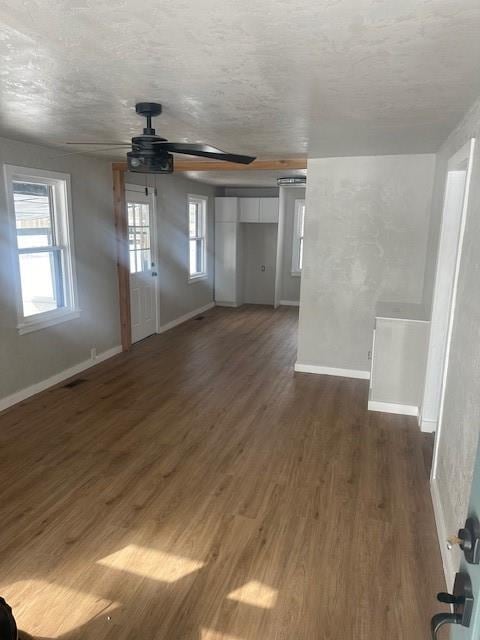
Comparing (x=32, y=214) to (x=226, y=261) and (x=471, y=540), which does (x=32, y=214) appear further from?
(x=226, y=261)

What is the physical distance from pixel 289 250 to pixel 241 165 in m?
4.09

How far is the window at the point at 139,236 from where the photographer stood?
231 inches

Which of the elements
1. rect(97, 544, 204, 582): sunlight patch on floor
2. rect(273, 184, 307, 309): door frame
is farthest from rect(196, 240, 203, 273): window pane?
rect(97, 544, 204, 582): sunlight patch on floor

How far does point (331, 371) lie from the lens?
16.4ft

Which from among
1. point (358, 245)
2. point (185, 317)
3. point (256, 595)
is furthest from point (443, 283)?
point (185, 317)

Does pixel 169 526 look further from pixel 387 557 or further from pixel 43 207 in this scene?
pixel 43 207

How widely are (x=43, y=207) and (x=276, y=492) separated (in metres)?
3.57

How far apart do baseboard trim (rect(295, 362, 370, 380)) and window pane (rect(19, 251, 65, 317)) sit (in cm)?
283

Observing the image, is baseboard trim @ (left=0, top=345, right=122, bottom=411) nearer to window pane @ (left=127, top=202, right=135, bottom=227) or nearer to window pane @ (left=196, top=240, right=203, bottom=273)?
window pane @ (left=127, top=202, right=135, bottom=227)

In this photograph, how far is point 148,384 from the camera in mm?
4641

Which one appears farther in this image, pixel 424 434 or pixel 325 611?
pixel 424 434

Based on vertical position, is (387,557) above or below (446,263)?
below

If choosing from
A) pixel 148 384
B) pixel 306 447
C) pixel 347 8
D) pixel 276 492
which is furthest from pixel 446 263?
pixel 148 384

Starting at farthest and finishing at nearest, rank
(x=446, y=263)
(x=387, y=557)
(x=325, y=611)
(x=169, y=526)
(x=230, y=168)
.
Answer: (x=230, y=168) < (x=446, y=263) < (x=169, y=526) < (x=387, y=557) < (x=325, y=611)
